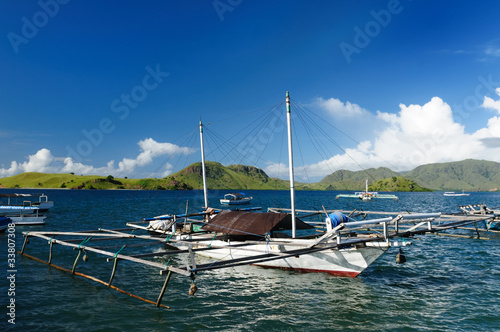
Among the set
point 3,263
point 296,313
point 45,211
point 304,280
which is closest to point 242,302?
point 296,313

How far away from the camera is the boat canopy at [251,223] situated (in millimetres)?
23609

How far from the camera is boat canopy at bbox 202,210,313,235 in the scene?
23609mm

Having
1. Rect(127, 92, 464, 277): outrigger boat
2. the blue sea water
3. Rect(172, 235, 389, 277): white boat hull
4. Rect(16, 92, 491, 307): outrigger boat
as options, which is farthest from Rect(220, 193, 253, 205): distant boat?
Rect(172, 235, 389, 277): white boat hull

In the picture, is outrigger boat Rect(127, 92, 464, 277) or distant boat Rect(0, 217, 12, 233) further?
distant boat Rect(0, 217, 12, 233)

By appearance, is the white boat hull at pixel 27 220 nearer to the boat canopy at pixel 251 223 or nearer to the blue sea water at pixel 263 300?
the blue sea water at pixel 263 300

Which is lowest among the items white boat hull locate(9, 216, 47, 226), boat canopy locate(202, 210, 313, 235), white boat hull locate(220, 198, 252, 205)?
white boat hull locate(220, 198, 252, 205)

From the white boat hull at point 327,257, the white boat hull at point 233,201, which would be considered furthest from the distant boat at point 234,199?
the white boat hull at point 327,257

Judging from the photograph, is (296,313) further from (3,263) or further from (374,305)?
(3,263)

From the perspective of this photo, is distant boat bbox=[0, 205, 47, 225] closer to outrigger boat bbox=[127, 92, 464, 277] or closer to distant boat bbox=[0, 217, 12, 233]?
distant boat bbox=[0, 217, 12, 233]

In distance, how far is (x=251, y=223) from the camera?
24.5m

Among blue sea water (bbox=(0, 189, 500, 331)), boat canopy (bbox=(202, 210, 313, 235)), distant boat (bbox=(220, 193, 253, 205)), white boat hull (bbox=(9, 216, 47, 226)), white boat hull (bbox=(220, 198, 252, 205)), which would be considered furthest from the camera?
distant boat (bbox=(220, 193, 253, 205))

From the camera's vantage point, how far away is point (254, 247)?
893 inches

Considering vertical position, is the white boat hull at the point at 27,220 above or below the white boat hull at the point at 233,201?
above

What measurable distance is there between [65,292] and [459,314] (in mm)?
22308
